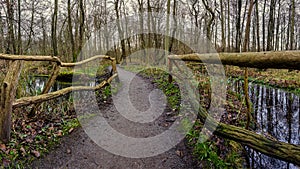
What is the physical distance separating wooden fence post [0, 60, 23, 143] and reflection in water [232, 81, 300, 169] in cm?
340

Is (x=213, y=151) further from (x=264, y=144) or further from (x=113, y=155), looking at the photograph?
(x=113, y=155)

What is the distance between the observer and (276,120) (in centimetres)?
504

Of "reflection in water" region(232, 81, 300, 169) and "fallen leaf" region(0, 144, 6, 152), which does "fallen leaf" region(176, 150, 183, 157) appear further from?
"fallen leaf" region(0, 144, 6, 152)

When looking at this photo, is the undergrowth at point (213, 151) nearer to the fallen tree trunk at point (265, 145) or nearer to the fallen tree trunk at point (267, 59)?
the fallen tree trunk at point (265, 145)

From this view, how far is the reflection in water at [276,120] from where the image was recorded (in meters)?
3.13

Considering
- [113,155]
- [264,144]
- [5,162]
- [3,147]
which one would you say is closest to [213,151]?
[264,144]

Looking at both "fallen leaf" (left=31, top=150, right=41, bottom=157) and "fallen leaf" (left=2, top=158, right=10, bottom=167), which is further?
"fallen leaf" (left=31, top=150, right=41, bottom=157)

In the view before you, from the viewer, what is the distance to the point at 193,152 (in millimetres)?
3061

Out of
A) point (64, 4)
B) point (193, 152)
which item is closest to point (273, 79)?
point (193, 152)

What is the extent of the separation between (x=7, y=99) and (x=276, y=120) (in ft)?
18.1

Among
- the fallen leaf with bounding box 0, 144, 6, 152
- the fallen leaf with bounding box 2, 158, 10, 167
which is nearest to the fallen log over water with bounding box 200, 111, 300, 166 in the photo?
the fallen leaf with bounding box 2, 158, 10, 167

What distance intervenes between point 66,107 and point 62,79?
690cm

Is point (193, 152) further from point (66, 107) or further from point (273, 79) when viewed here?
point (273, 79)

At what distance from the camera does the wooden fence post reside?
9.19 ft
